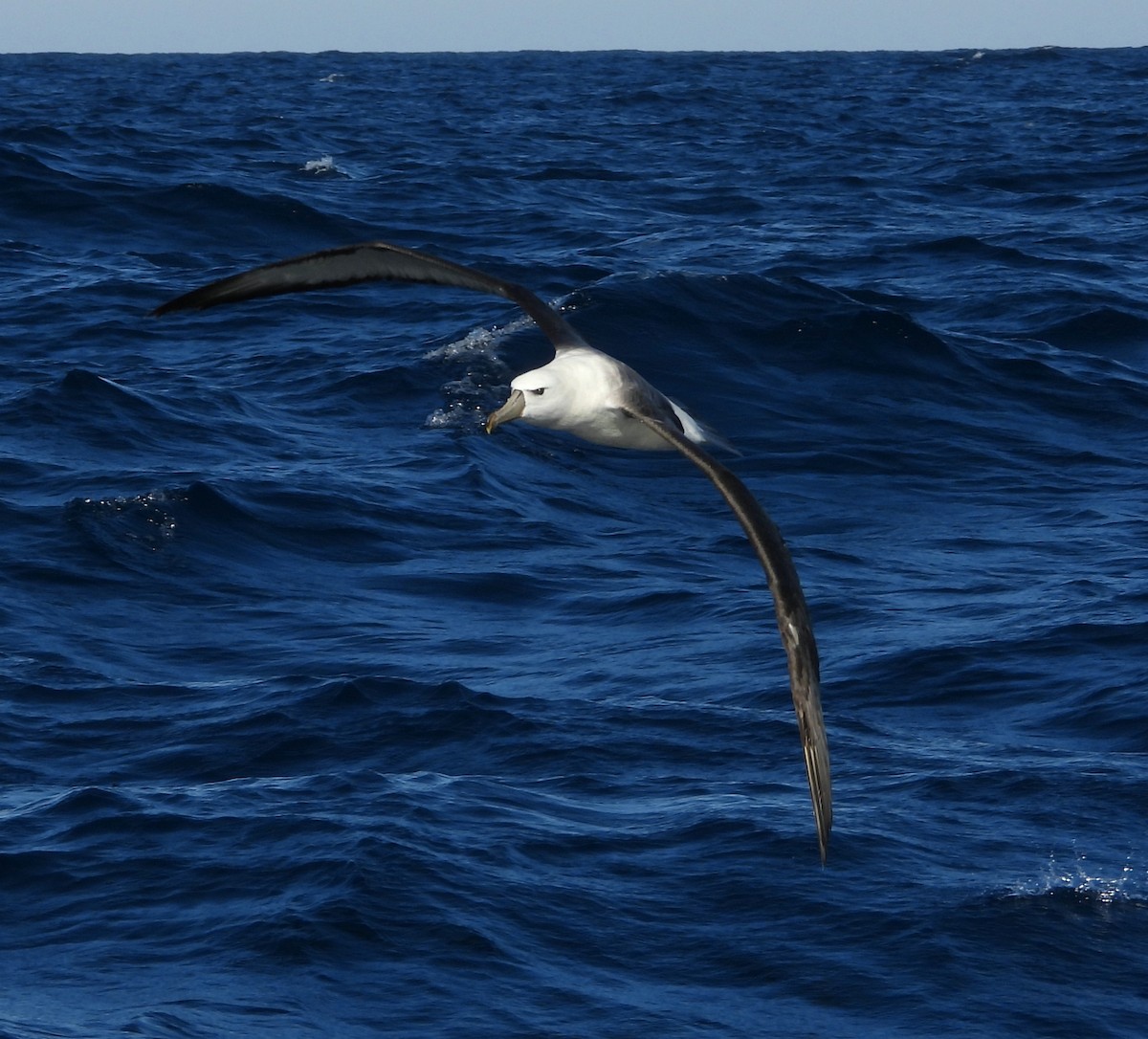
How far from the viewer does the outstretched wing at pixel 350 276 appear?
26.8ft

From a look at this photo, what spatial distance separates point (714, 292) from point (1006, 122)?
2749 centimetres

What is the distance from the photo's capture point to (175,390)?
1738 centimetres

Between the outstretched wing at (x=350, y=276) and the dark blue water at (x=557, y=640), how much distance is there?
2.73 m

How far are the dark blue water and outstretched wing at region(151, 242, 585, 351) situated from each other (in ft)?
8.95

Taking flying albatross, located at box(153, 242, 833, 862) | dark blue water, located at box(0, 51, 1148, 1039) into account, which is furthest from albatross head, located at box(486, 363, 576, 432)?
dark blue water, located at box(0, 51, 1148, 1039)

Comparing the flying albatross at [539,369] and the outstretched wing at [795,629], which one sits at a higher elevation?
the flying albatross at [539,369]

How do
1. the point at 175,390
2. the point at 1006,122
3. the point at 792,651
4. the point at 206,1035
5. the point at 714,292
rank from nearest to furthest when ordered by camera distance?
the point at 792,651 → the point at 206,1035 → the point at 175,390 → the point at 714,292 → the point at 1006,122

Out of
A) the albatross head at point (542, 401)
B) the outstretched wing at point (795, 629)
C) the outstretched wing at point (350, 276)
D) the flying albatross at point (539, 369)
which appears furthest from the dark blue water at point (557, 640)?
the outstretched wing at point (350, 276)

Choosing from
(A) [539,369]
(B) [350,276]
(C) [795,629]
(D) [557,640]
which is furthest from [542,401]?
(D) [557,640]

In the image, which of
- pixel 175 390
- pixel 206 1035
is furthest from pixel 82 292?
pixel 206 1035

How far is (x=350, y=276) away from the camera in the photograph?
8.88 m

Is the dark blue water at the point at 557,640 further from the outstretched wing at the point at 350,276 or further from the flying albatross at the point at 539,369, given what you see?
the outstretched wing at the point at 350,276

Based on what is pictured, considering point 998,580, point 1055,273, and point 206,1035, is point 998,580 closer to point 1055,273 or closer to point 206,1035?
point 206,1035

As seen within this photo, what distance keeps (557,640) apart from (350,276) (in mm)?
3917
